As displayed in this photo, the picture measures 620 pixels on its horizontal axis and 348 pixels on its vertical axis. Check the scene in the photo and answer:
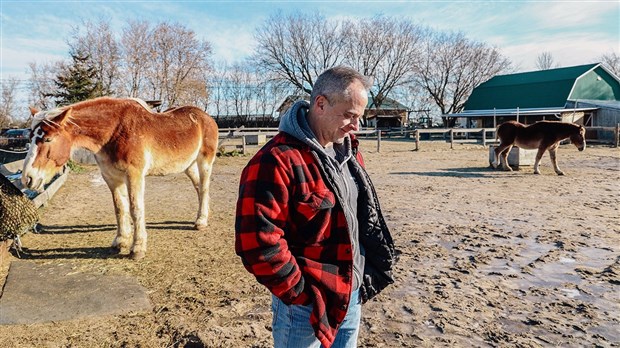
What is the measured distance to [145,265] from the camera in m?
4.54

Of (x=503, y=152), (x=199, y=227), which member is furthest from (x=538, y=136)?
(x=199, y=227)

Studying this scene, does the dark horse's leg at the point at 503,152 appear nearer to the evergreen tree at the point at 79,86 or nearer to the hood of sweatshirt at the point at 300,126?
the hood of sweatshirt at the point at 300,126

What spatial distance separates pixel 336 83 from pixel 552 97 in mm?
37255

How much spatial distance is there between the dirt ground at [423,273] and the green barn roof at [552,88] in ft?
94.1

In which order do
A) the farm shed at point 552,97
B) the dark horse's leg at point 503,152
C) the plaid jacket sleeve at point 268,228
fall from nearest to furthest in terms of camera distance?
the plaid jacket sleeve at point 268,228
the dark horse's leg at point 503,152
the farm shed at point 552,97

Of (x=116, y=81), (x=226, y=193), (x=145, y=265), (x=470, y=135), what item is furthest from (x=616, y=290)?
(x=470, y=135)

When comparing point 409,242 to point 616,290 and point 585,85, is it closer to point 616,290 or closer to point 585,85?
point 616,290

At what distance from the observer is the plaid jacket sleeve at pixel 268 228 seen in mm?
1518

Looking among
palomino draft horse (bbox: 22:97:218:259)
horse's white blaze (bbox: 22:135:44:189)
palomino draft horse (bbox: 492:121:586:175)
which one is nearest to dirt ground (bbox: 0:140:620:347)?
palomino draft horse (bbox: 22:97:218:259)

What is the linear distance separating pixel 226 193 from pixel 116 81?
21759 mm

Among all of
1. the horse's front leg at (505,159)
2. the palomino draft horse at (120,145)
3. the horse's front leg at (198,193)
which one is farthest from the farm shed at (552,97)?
the palomino draft horse at (120,145)

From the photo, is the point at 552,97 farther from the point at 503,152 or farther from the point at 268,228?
the point at 268,228

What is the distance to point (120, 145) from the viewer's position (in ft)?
15.0

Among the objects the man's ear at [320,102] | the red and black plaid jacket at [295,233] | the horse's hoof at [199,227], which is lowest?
the horse's hoof at [199,227]
